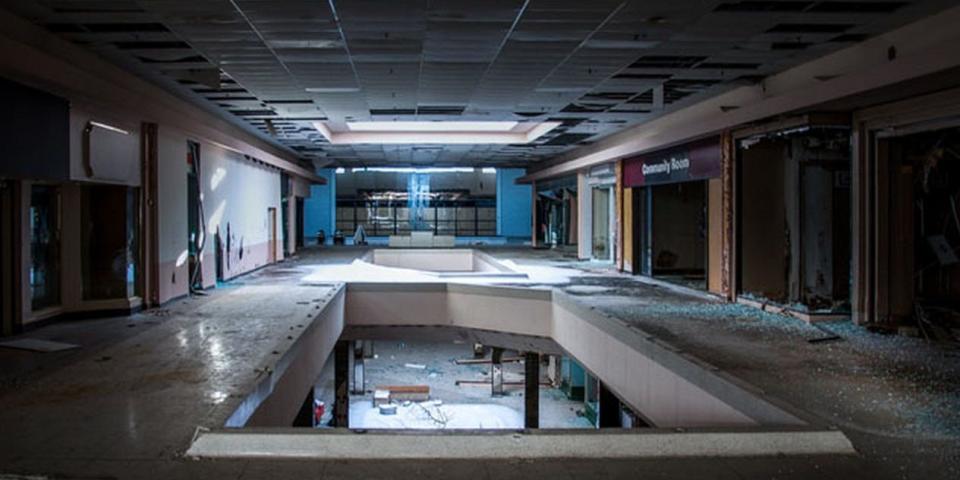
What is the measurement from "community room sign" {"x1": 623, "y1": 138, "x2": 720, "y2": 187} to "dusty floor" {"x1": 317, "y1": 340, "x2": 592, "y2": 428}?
15.4 feet

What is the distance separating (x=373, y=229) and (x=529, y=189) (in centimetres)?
701

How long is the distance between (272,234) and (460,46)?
1093 cm

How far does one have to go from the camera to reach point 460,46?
7078 mm

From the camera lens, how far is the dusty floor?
15.1m

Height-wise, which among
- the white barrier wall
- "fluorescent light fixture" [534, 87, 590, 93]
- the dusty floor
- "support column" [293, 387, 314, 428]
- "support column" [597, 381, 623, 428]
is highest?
"fluorescent light fixture" [534, 87, 590, 93]

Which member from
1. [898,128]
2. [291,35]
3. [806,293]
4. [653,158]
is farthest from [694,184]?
[291,35]

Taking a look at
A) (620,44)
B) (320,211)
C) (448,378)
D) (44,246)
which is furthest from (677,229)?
(320,211)

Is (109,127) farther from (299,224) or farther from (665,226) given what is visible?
(299,224)

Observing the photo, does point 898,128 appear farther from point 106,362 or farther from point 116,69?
point 116,69

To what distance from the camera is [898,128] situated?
7047 mm

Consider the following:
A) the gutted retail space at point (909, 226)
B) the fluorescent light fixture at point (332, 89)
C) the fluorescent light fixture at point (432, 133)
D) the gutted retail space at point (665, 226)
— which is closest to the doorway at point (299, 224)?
the fluorescent light fixture at point (432, 133)

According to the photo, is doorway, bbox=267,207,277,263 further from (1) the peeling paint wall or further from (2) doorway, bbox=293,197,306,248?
(2) doorway, bbox=293,197,306,248

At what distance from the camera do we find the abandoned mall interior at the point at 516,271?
3732 millimetres

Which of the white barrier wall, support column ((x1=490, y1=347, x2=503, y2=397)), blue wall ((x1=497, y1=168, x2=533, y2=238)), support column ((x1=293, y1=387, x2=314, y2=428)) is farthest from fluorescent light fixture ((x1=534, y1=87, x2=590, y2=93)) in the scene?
blue wall ((x1=497, y1=168, x2=533, y2=238))
